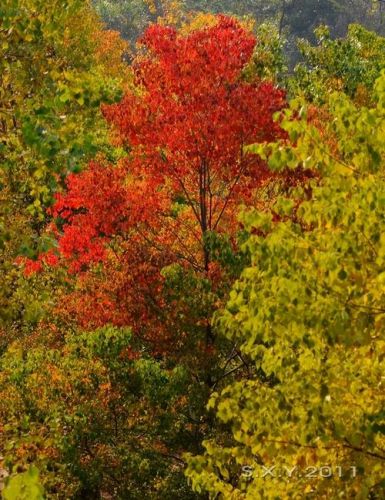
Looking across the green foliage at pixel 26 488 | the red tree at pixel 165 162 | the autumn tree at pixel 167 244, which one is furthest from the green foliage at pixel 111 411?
the green foliage at pixel 26 488

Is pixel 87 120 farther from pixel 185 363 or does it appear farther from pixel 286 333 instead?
pixel 185 363

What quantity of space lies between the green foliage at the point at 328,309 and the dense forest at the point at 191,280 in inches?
1.0

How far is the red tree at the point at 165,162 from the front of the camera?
582 inches

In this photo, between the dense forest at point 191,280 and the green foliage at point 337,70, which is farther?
the green foliage at point 337,70

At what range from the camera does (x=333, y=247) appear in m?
6.94

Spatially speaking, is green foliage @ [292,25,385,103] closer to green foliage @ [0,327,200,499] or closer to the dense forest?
the dense forest

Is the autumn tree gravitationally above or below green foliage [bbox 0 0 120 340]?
below

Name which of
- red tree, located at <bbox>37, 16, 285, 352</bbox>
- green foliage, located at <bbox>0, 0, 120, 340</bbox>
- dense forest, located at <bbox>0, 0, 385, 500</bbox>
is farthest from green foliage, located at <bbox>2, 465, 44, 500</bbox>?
red tree, located at <bbox>37, 16, 285, 352</bbox>

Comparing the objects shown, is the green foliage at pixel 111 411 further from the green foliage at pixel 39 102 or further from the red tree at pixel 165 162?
the green foliage at pixel 39 102

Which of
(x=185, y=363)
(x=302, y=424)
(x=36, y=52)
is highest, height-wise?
(x=36, y=52)

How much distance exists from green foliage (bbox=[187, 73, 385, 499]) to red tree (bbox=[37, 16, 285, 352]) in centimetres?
636

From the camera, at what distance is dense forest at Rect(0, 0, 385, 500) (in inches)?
276

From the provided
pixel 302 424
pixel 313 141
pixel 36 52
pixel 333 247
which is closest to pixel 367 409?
pixel 302 424

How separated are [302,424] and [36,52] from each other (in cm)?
529
